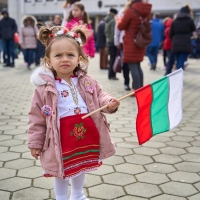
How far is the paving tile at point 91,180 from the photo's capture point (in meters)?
2.76

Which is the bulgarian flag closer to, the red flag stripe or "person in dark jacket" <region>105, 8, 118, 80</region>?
the red flag stripe

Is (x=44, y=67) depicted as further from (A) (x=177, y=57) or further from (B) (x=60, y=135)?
(A) (x=177, y=57)

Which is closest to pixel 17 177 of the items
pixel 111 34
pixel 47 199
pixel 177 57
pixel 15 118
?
pixel 47 199

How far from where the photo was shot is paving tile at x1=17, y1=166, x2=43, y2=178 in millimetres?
2910

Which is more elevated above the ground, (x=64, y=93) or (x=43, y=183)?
(x=64, y=93)

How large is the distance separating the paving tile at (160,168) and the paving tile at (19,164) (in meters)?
1.16

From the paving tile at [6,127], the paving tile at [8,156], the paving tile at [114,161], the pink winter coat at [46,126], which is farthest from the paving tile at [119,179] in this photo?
the paving tile at [6,127]

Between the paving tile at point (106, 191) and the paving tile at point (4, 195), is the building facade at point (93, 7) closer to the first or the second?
the paving tile at point (106, 191)

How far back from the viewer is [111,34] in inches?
344

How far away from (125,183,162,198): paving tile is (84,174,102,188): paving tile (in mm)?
272

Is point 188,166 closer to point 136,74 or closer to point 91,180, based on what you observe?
point 91,180

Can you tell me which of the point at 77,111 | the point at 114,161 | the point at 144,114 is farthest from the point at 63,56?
the point at 114,161

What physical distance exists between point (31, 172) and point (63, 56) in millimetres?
1362

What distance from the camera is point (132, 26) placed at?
5984 millimetres
